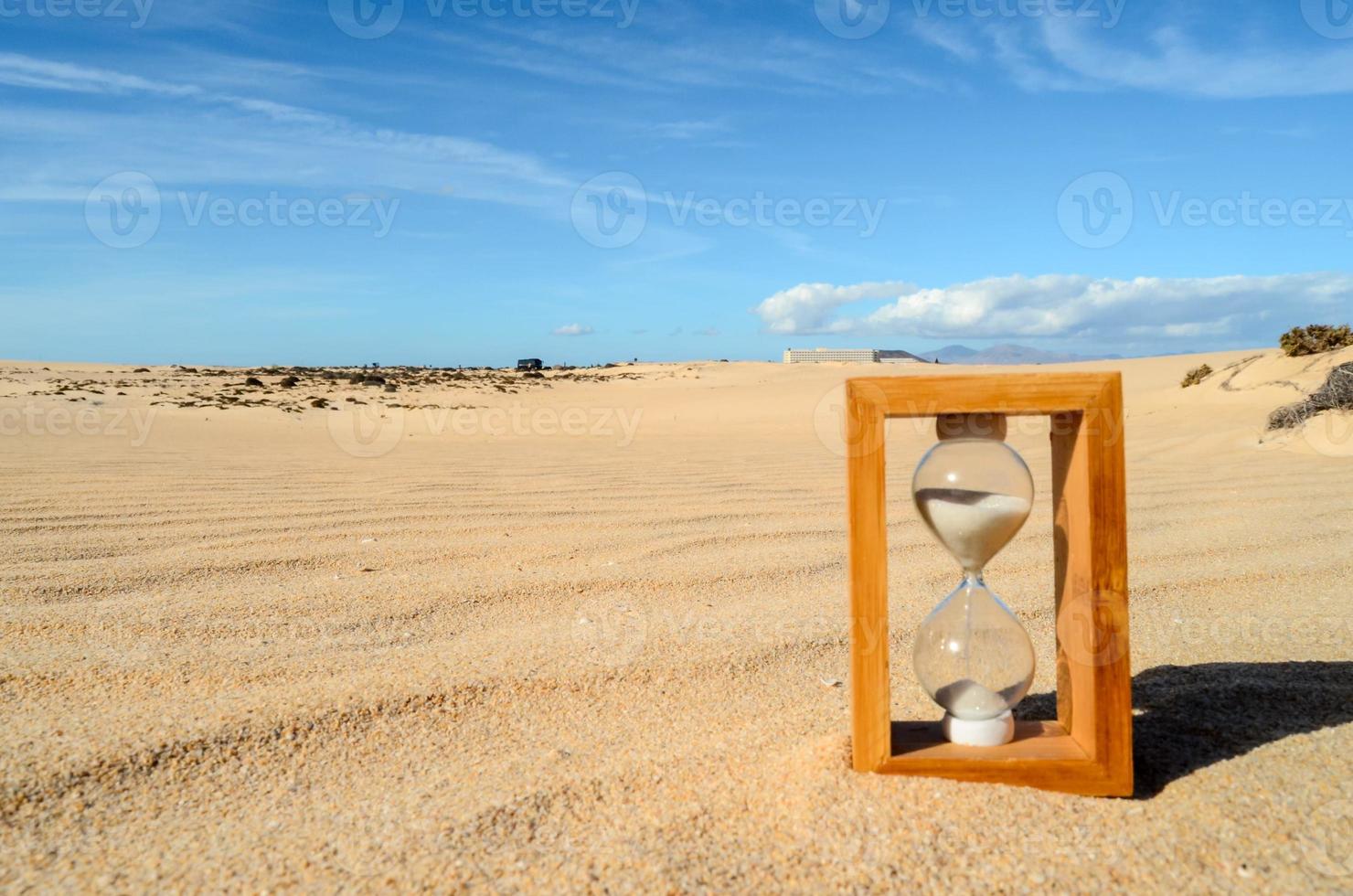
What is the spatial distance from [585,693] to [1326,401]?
7.91 meters

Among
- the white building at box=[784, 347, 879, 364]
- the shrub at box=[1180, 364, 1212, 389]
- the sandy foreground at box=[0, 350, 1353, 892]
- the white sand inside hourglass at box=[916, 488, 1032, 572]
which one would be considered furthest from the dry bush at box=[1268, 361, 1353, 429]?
the white building at box=[784, 347, 879, 364]

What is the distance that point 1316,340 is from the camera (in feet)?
36.2

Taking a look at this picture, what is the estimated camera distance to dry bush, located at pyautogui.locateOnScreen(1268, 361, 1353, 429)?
315 inches

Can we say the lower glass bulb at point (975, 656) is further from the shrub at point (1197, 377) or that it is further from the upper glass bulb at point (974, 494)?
the shrub at point (1197, 377)

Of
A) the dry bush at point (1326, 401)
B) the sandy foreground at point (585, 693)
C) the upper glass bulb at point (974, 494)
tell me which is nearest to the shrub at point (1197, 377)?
the dry bush at point (1326, 401)

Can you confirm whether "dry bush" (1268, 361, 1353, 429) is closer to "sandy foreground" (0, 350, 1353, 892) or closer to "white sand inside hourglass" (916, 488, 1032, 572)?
"sandy foreground" (0, 350, 1353, 892)

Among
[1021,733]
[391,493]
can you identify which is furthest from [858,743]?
[391,493]

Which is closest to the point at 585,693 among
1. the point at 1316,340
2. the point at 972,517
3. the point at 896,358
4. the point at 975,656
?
the point at 975,656

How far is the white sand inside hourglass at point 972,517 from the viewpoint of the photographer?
185cm

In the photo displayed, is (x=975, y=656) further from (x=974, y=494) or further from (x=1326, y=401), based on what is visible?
(x=1326, y=401)

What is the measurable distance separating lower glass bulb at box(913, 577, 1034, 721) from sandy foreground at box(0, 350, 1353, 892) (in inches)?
7.8

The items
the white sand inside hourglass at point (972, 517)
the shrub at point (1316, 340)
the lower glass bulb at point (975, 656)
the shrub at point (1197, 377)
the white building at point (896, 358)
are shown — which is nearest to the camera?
the white sand inside hourglass at point (972, 517)

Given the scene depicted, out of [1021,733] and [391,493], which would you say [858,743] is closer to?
[1021,733]

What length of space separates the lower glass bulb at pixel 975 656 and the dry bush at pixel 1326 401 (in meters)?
7.43
